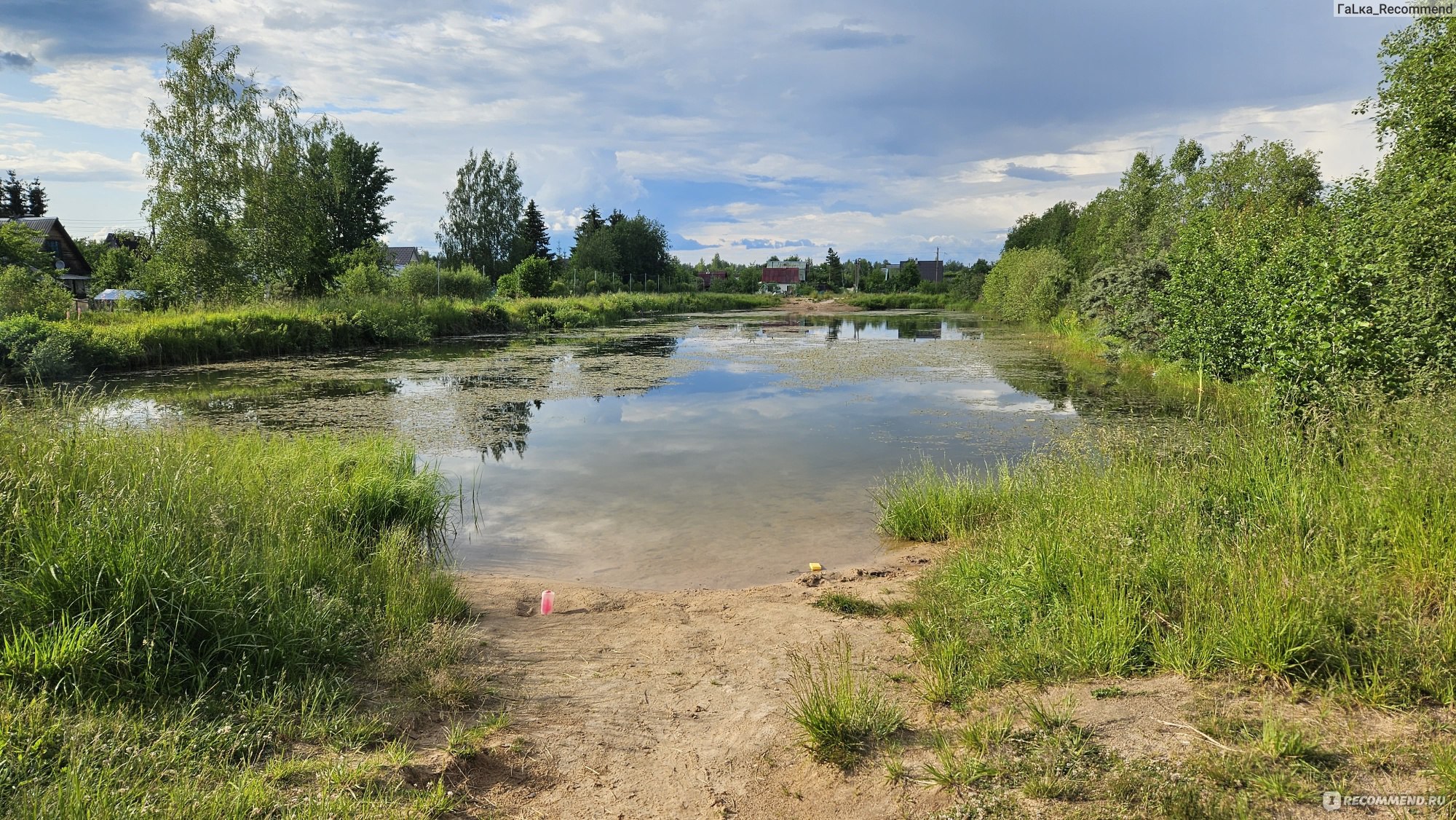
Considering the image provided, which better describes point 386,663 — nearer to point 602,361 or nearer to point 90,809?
point 90,809

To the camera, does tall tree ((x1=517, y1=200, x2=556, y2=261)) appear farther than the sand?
Yes

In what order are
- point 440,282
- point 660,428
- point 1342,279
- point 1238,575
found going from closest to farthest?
point 1238,575, point 1342,279, point 660,428, point 440,282

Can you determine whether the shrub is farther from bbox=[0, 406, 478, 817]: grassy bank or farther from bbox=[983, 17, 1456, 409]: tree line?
bbox=[0, 406, 478, 817]: grassy bank

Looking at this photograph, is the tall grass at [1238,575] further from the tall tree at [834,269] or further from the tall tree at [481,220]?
the tall tree at [834,269]

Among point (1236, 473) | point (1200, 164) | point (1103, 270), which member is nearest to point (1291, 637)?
point (1236, 473)

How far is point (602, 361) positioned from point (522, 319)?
16.1 m

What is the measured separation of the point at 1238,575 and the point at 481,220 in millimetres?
60832

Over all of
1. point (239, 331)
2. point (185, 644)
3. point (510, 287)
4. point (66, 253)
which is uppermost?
point (66, 253)

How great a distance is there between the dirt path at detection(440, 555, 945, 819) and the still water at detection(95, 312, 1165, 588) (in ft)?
3.11

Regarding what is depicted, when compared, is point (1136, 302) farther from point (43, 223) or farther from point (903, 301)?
point (43, 223)

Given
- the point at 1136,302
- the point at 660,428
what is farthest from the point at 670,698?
the point at 1136,302

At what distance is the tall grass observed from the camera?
308 centimetres

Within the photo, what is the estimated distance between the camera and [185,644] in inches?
124

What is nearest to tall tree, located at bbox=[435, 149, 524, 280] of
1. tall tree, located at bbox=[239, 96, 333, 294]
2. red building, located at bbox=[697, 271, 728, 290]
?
tall tree, located at bbox=[239, 96, 333, 294]
